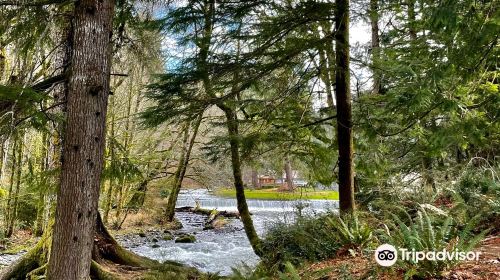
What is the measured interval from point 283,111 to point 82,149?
2.84 m

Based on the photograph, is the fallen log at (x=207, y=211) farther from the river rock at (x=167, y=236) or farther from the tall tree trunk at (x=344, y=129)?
the tall tree trunk at (x=344, y=129)

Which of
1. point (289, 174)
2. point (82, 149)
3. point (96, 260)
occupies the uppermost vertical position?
point (82, 149)

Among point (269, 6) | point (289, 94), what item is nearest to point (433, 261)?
point (289, 94)

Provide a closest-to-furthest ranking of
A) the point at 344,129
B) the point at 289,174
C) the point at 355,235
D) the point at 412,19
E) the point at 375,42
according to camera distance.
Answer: the point at 355,235
the point at 344,129
the point at 412,19
the point at 375,42
the point at 289,174

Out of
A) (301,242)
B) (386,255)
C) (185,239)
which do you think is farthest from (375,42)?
(185,239)

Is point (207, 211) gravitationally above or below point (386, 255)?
below

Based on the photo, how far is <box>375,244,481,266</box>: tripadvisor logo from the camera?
2650 mm

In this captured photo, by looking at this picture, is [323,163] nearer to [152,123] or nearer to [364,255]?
[364,255]

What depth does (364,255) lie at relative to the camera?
11.5 feet

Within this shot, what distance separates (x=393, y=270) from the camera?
279cm

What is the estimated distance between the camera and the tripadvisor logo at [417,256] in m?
2.65

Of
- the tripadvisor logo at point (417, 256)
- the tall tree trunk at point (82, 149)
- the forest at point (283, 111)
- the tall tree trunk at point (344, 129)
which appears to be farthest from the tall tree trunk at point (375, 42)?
the tall tree trunk at point (82, 149)

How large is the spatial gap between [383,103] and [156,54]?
Answer: 3.04 m

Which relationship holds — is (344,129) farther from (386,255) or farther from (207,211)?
(207,211)
